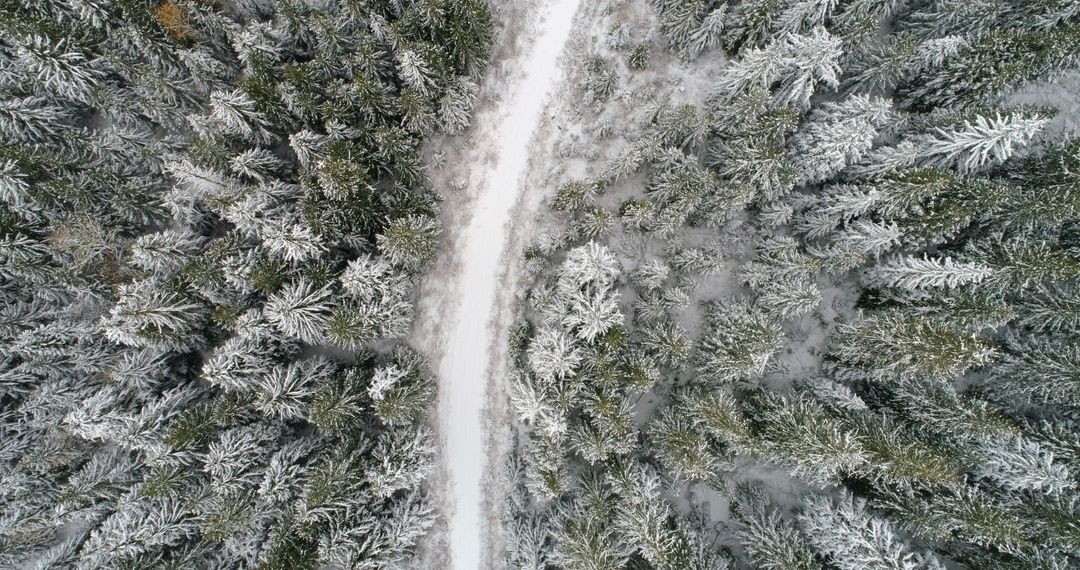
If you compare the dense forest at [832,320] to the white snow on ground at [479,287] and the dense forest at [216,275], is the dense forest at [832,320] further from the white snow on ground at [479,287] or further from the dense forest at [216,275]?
the dense forest at [216,275]

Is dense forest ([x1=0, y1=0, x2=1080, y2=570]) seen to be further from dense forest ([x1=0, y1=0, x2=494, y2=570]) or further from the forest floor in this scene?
the forest floor

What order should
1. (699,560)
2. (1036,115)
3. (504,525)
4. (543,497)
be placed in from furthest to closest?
(504,525) < (543,497) < (699,560) < (1036,115)

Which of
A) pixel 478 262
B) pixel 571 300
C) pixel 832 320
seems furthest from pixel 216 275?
pixel 832 320

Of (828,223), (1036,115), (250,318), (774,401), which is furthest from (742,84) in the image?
(250,318)

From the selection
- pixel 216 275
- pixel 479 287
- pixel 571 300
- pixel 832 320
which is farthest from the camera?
pixel 479 287

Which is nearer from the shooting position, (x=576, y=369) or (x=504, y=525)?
(x=576, y=369)

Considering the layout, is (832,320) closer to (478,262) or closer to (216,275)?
(478,262)

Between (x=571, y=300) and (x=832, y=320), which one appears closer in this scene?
(x=571, y=300)

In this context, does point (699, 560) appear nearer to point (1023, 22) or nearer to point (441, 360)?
point (441, 360)
